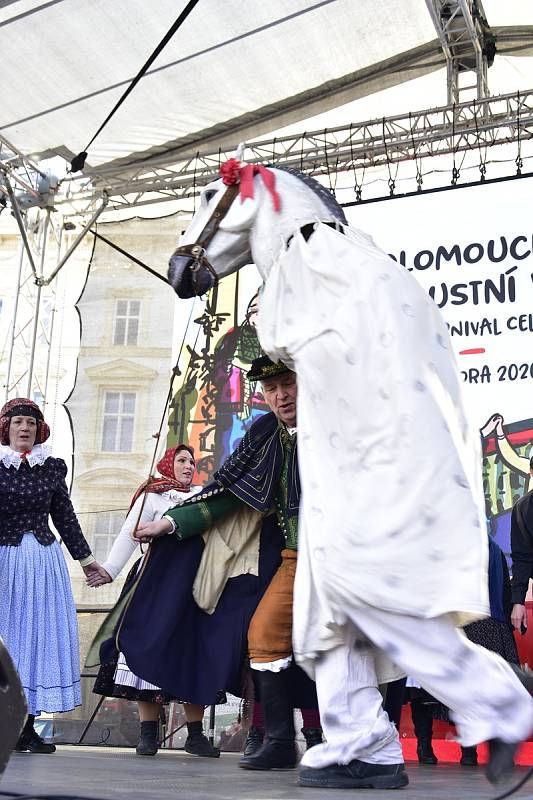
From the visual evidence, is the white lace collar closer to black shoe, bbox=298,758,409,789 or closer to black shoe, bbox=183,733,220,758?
black shoe, bbox=183,733,220,758

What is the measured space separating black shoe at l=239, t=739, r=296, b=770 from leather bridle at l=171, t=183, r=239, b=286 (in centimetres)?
156

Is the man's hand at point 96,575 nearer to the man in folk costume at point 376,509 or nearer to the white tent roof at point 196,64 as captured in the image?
the man in folk costume at point 376,509

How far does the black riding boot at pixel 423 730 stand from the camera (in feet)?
15.6

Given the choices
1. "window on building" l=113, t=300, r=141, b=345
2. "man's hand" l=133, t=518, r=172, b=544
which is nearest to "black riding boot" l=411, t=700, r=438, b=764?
"man's hand" l=133, t=518, r=172, b=544

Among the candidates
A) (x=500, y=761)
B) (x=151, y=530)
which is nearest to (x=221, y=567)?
(x=151, y=530)

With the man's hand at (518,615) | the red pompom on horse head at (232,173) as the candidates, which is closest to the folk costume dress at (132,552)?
the red pompom on horse head at (232,173)

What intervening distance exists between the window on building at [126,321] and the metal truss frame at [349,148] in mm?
886

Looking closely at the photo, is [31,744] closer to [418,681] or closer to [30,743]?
[30,743]

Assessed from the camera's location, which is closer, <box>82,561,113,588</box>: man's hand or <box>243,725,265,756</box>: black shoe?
<box>243,725,265,756</box>: black shoe

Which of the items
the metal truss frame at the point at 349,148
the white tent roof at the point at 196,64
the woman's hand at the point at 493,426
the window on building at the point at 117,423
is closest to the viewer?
the woman's hand at the point at 493,426

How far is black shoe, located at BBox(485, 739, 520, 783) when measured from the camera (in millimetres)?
1829

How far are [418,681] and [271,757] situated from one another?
1.27m

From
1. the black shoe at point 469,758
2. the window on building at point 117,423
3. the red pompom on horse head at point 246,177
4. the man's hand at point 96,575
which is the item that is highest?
the window on building at point 117,423

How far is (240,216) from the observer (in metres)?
2.48
